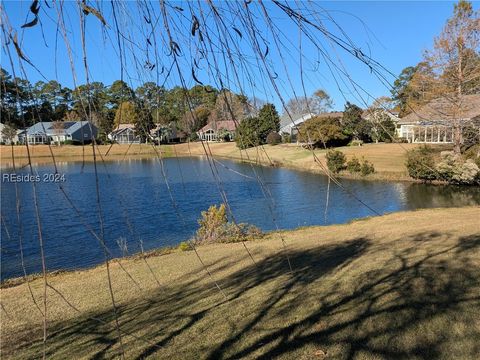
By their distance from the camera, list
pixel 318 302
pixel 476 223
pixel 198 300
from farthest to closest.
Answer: pixel 476 223, pixel 198 300, pixel 318 302

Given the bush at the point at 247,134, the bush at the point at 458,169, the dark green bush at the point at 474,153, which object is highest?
the bush at the point at 247,134

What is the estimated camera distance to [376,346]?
10.3 ft

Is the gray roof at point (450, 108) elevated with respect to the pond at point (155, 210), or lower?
elevated

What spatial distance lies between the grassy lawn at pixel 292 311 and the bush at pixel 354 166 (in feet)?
75.1

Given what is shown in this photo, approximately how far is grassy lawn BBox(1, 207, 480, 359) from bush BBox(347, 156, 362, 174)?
75.1 feet

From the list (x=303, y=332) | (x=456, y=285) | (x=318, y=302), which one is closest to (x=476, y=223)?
(x=456, y=285)

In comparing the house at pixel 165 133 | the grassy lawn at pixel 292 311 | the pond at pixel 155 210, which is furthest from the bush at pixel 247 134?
the pond at pixel 155 210

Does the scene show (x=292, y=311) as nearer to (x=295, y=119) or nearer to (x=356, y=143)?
(x=295, y=119)

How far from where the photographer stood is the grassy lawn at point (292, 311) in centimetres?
326

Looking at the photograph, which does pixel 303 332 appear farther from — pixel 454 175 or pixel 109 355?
pixel 454 175

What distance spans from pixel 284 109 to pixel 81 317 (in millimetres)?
4463

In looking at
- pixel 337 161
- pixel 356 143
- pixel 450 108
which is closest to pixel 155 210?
pixel 450 108

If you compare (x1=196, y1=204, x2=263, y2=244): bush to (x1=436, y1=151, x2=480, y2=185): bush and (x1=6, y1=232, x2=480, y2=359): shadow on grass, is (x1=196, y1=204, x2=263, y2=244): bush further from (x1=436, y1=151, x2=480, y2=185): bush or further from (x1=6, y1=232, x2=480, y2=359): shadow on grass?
(x1=436, y1=151, x2=480, y2=185): bush

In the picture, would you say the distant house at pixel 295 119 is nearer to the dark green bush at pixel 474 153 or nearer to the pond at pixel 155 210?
the pond at pixel 155 210
